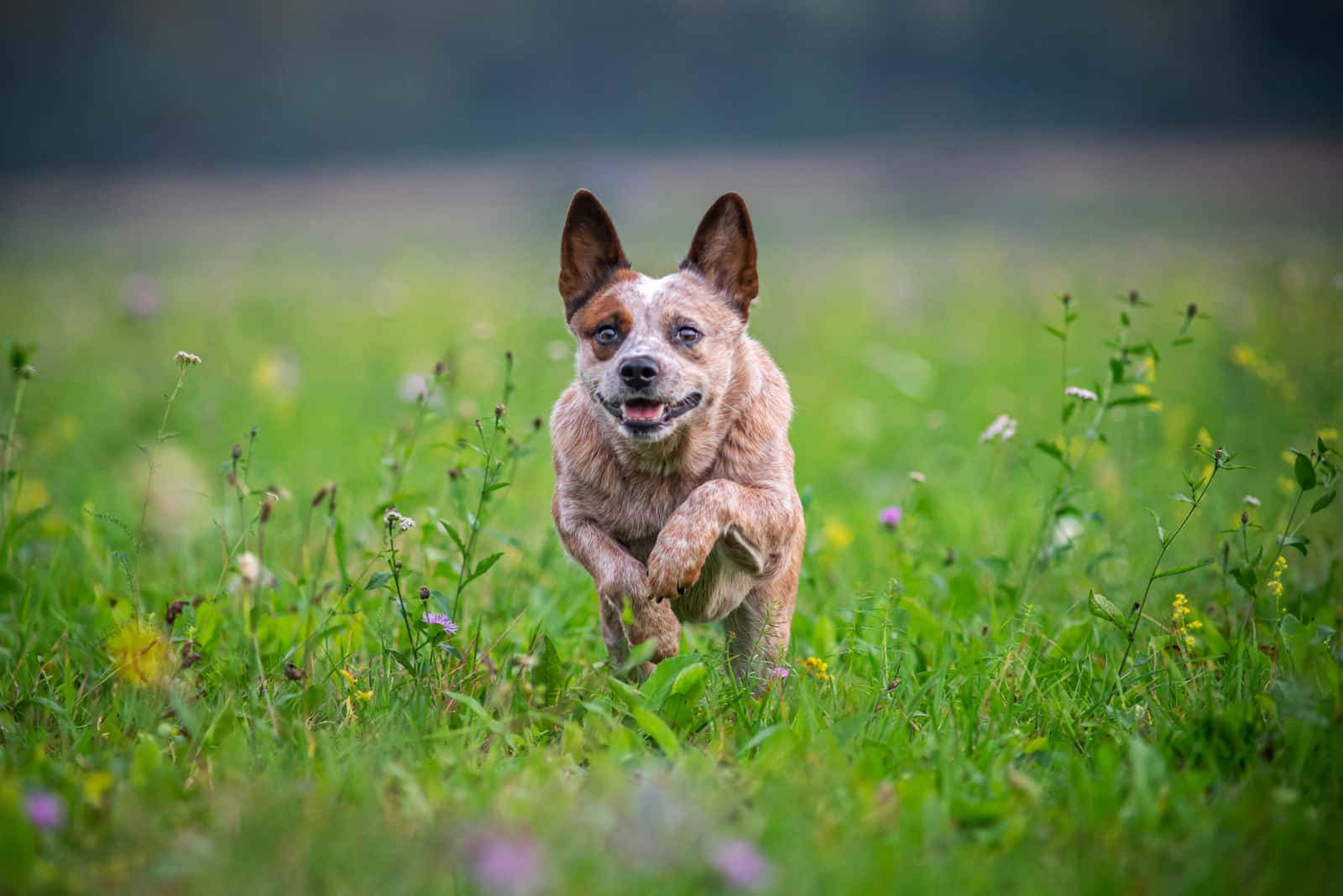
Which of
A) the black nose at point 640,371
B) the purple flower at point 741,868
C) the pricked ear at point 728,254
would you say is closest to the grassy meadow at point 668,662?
the purple flower at point 741,868

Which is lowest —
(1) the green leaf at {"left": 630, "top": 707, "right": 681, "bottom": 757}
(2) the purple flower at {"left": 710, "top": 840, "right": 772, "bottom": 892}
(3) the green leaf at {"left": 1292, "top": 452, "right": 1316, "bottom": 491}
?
(1) the green leaf at {"left": 630, "top": 707, "right": 681, "bottom": 757}

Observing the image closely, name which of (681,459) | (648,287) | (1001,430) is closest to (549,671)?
(681,459)

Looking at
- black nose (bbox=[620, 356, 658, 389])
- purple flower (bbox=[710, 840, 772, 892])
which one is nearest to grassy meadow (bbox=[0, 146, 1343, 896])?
purple flower (bbox=[710, 840, 772, 892])

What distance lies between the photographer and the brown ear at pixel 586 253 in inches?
141

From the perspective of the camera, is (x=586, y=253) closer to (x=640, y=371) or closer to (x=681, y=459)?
(x=640, y=371)

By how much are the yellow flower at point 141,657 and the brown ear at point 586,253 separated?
1596 millimetres

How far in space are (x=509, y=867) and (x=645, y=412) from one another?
1.68 m

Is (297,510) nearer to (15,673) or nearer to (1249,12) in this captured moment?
(15,673)

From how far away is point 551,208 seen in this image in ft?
58.9

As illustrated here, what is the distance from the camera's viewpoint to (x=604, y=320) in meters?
3.48

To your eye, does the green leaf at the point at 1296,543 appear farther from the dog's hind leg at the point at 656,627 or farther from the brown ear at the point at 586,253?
the brown ear at the point at 586,253

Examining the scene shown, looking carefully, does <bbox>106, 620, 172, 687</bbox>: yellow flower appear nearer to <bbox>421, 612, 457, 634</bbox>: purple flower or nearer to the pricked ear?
<bbox>421, 612, 457, 634</bbox>: purple flower

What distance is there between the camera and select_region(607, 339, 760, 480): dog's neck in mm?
3375

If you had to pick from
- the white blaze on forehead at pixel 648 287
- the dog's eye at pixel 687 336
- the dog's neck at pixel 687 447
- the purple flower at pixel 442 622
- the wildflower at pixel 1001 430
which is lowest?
the purple flower at pixel 442 622
